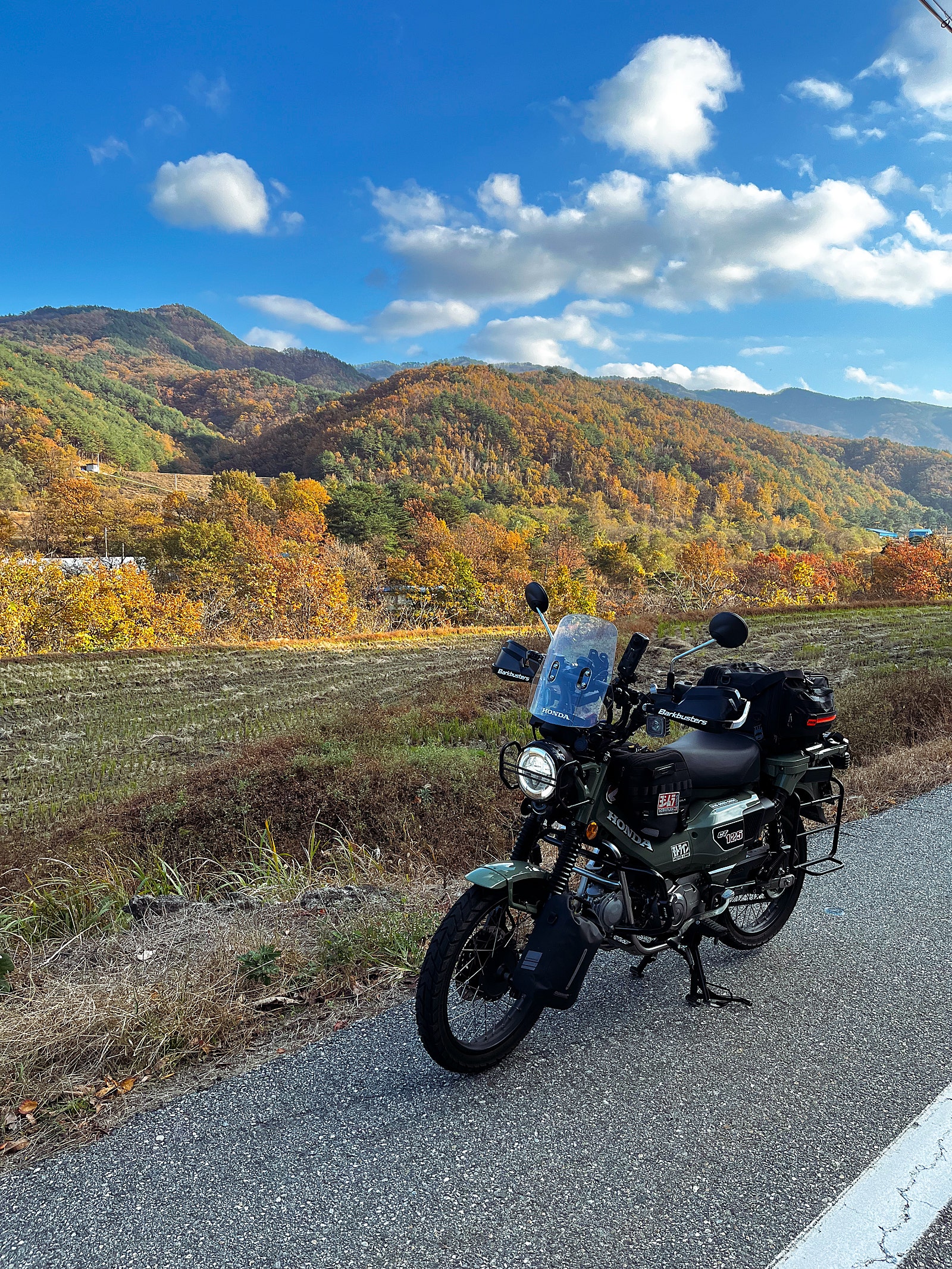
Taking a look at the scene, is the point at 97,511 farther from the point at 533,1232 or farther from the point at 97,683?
the point at 533,1232

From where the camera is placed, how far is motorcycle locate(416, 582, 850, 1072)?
7.48 ft

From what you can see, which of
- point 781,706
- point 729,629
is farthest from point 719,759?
point 729,629

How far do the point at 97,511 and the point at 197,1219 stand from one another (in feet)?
169

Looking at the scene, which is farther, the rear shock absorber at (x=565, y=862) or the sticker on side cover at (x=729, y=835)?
the sticker on side cover at (x=729, y=835)

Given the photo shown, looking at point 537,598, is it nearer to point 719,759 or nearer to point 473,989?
point 719,759

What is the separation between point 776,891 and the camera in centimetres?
327

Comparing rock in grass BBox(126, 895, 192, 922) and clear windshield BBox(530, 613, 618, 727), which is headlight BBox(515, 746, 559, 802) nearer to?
clear windshield BBox(530, 613, 618, 727)

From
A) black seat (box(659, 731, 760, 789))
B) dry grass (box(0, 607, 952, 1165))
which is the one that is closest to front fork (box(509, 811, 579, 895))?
black seat (box(659, 731, 760, 789))

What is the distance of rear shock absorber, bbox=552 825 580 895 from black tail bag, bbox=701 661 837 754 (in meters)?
1.01

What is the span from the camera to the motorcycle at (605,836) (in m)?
2.28

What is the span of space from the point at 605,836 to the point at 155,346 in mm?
196223

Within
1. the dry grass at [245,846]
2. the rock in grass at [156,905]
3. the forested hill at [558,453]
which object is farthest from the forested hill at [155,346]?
the rock in grass at [156,905]

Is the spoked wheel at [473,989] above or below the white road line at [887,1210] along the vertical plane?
above

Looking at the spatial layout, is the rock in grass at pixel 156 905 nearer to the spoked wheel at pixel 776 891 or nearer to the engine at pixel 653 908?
the engine at pixel 653 908
